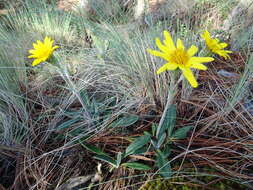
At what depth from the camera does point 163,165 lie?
0.75m

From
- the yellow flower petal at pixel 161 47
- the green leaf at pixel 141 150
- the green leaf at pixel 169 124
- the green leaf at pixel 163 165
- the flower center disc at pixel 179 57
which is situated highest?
the yellow flower petal at pixel 161 47

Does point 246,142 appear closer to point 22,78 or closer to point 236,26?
point 236,26

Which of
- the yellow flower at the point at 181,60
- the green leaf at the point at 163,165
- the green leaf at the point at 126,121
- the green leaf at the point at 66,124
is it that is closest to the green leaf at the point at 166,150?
the green leaf at the point at 163,165

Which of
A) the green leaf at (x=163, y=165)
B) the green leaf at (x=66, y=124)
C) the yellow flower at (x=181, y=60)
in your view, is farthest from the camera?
the green leaf at (x=66, y=124)

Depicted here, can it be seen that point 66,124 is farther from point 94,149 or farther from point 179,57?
point 179,57

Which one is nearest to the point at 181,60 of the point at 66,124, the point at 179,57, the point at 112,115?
the point at 179,57

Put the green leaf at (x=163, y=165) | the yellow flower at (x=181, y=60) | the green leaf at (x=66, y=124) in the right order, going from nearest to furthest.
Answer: the yellow flower at (x=181, y=60) < the green leaf at (x=163, y=165) < the green leaf at (x=66, y=124)

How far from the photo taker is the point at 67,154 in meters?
0.94

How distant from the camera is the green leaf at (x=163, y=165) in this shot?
2.42 feet

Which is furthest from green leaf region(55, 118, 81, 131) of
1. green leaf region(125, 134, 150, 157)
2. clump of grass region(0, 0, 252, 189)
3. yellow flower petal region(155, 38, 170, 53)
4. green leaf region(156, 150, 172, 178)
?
yellow flower petal region(155, 38, 170, 53)

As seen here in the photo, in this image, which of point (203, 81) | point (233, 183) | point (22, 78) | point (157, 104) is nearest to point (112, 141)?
point (157, 104)

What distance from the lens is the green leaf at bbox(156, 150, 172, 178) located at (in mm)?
738

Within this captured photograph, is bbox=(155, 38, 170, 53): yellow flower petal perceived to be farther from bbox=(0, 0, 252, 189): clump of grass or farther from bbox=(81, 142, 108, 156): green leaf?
bbox=(81, 142, 108, 156): green leaf

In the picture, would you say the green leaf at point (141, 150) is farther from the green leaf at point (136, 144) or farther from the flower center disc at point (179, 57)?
the flower center disc at point (179, 57)
